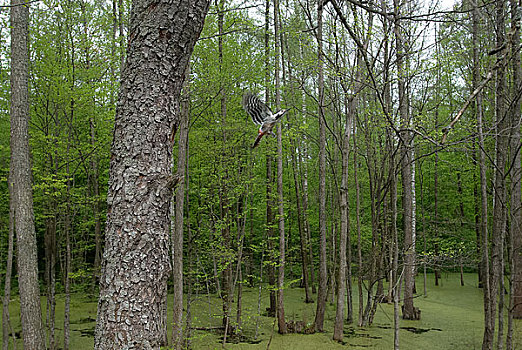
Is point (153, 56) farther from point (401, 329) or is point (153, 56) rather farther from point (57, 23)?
point (401, 329)

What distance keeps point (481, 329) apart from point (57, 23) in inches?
408

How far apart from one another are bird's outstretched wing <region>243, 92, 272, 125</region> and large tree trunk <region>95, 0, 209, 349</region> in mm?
1386

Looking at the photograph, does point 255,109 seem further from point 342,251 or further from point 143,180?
point 342,251

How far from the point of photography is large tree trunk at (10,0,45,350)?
5.05 m

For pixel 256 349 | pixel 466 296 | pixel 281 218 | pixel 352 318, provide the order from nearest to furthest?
pixel 256 349
pixel 281 218
pixel 352 318
pixel 466 296

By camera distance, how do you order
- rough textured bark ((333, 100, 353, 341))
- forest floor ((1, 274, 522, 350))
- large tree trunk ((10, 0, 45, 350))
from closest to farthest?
1. large tree trunk ((10, 0, 45, 350))
2. forest floor ((1, 274, 522, 350))
3. rough textured bark ((333, 100, 353, 341))

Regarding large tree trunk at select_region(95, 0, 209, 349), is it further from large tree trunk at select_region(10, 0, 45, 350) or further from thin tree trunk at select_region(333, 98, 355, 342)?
thin tree trunk at select_region(333, 98, 355, 342)

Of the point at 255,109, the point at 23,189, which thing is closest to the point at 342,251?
the point at 255,109

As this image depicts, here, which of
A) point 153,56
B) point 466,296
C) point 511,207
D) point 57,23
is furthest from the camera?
point 466,296

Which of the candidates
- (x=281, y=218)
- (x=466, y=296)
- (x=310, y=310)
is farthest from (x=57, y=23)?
(x=466, y=296)

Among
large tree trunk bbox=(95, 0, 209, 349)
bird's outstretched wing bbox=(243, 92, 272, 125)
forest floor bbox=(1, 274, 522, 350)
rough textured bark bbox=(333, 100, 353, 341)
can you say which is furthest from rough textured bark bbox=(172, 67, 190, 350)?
large tree trunk bbox=(95, 0, 209, 349)

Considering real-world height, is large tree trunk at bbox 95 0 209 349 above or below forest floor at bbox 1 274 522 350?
above

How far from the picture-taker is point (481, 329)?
27.3 feet

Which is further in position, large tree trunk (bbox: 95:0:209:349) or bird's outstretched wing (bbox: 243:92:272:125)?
bird's outstretched wing (bbox: 243:92:272:125)
